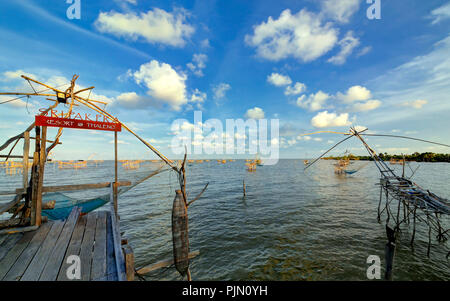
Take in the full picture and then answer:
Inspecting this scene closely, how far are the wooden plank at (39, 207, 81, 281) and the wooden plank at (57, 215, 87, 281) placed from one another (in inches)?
3.0

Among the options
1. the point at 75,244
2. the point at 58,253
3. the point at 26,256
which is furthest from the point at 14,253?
the point at 75,244

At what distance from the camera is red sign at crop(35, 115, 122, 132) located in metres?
5.42

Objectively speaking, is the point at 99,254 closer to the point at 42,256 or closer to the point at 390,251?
the point at 42,256

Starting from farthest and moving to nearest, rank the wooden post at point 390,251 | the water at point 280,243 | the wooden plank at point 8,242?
the water at point 280,243 → the wooden post at point 390,251 → the wooden plank at point 8,242

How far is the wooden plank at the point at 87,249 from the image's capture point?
3586mm

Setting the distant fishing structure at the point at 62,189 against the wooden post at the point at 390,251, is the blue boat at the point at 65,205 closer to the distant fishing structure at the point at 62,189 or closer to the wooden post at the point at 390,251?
the distant fishing structure at the point at 62,189

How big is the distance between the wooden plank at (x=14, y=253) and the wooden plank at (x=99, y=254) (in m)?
1.52

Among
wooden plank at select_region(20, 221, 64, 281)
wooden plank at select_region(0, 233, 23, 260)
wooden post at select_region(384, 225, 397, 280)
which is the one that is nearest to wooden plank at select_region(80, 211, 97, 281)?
wooden plank at select_region(20, 221, 64, 281)

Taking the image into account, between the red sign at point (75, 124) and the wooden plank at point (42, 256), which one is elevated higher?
the red sign at point (75, 124)

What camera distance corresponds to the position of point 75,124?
19.0 ft

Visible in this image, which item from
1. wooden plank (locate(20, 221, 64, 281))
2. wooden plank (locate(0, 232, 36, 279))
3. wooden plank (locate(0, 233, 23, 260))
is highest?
wooden plank (locate(0, 233, 23, 260))

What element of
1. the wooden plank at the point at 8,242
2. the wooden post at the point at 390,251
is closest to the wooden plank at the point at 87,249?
the wooden plank at the point at 8,242

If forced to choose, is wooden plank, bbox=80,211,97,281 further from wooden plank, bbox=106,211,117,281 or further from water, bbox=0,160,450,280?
water, bbox=0,160,450,280

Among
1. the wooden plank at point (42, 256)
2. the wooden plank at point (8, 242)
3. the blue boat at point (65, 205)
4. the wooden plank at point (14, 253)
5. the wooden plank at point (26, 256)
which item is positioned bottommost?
the blue boat at point (65, 205)
